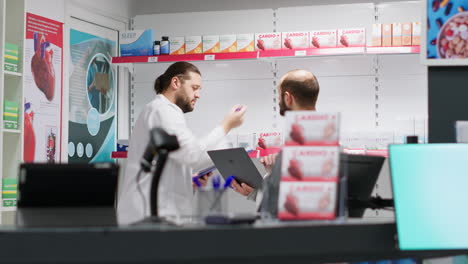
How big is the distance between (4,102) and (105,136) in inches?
71.9

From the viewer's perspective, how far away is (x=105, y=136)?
6.39 metres

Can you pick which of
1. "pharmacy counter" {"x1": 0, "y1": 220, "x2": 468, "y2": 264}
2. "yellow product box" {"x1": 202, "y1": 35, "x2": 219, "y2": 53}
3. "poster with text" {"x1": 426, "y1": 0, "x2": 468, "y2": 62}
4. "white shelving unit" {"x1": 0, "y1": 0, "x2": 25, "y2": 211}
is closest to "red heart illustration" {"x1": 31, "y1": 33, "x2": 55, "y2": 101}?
"white shelving unit" {"x1": 0, "y1": 0, "x2": 25, "y2": 211}

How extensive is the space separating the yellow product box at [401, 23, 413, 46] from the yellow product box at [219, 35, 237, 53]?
1.39 m

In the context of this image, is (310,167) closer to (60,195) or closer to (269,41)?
(60,195)

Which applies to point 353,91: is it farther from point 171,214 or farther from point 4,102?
point 171,214

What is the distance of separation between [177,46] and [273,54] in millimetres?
906

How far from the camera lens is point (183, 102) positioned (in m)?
4.09

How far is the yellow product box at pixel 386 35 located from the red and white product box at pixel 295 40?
611 mm

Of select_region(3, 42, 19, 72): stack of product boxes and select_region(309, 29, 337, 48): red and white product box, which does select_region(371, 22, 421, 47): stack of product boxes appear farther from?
select_region(3, 42, 19, 72): stack of product boxes

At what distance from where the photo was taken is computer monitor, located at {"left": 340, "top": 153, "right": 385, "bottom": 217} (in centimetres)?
265

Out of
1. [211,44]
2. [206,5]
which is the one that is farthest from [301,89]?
[206,5]

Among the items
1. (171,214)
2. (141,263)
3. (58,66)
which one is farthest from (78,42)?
(141,263)

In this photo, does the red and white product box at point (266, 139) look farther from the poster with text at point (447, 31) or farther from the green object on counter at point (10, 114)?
the poster with text at point (447, 31)

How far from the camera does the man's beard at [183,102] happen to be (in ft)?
13.4
